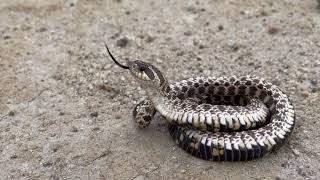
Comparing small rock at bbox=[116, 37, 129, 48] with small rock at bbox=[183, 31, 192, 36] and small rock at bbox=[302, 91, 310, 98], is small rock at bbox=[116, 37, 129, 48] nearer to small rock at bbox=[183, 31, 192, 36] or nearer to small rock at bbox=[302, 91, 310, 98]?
small rock at bbox=[183, 31, 192, 36]

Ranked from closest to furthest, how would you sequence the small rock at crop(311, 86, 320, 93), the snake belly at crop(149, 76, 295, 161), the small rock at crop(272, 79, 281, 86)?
the snake belly at crop(149, 76, 295, 161), the small rock at crop(311, 86, 320, 93), the small rock at crop(272, 79, 281, 86)

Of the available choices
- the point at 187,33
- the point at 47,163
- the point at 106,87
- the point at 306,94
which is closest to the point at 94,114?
the point at 106,87

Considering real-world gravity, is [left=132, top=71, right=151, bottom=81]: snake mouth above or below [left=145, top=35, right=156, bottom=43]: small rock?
above

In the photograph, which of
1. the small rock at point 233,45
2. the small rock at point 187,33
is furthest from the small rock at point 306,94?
the small rock at point 187,33

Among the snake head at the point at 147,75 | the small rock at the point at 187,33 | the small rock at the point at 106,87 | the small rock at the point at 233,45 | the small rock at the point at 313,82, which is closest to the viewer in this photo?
the snake head at the point at 147,75

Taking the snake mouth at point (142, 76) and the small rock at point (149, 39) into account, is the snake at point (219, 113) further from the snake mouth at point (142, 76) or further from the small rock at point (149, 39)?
the small rock at point (149, 39)

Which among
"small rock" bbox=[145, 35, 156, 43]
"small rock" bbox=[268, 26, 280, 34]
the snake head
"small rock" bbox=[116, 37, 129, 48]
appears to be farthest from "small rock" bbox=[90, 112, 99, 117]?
"small rock" bbox=[268, 26, 280, 34]

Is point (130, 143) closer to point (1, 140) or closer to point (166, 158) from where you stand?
point (166, 158)

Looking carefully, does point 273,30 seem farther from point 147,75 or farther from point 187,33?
point 147,75
